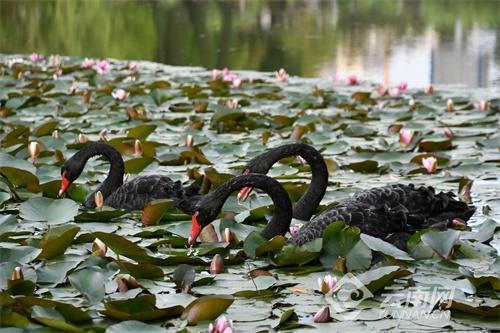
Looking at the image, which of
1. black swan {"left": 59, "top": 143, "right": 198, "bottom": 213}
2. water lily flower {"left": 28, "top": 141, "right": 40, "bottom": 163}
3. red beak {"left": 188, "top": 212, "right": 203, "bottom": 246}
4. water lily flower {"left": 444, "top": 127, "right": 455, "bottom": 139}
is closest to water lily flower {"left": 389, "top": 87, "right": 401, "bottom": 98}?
water lily flower {"left": 444, "top": 127, "right": 455, "bottom": 139}

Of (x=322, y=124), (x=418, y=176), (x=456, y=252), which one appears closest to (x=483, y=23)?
(x=322, y=124)

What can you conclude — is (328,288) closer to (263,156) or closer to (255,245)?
(255,245)

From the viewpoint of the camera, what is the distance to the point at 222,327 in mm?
3213

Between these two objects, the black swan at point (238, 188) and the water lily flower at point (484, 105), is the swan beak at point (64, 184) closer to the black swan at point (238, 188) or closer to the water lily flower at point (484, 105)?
the black swan at point (238, 188)

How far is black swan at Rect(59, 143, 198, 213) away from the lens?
5.20m

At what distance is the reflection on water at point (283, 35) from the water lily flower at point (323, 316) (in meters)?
8.71

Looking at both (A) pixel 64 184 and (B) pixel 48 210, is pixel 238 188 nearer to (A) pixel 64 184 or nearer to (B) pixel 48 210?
(B) pixel 48 210

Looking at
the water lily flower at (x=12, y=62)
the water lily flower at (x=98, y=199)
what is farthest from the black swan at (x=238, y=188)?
the water lily flower at (x=12, y=62)

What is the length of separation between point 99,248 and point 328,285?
985mm

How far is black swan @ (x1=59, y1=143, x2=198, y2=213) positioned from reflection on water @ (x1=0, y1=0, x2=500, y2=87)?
6.94 m

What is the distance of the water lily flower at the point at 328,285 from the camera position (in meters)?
3.77

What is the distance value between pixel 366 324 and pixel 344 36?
16187 millimetres

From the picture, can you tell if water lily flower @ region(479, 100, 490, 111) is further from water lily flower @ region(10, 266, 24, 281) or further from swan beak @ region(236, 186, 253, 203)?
water lily flower @ region(10, 266, 24, 281)

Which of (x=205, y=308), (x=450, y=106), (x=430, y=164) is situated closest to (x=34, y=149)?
(x=430, y=164)
